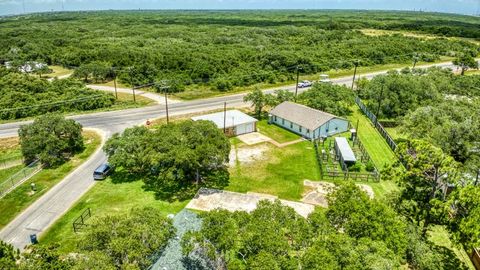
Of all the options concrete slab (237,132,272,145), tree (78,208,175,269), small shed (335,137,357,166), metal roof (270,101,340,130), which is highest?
tree (78,208,175,269)

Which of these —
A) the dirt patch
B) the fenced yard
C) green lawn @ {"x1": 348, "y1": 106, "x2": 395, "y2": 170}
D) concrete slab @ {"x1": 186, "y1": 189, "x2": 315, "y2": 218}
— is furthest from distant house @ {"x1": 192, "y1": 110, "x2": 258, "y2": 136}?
green lawn @ {"x1": 348, "y1": 106, "x2": 395, "y2": 170}

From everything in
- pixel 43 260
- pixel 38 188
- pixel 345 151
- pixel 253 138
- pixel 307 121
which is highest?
pixel 43 260

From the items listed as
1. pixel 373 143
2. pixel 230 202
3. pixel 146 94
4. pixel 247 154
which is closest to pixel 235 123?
pixel 247 154

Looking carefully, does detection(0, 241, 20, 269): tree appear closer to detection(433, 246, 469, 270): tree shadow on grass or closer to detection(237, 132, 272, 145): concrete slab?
detection(433, 246, 469, 270): tree shadow on grass

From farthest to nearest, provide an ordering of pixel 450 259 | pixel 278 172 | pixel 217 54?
pixel 217 54, pixel 278 172, pixel 450 259

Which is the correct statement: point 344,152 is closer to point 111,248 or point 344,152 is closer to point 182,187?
point 182,187

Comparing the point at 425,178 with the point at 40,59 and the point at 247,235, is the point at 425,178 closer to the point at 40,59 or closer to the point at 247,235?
the point at 247,235

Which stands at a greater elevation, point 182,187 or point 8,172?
point 182,187

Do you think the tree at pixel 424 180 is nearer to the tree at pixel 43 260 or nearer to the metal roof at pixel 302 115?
the tree at pixel 43 260
